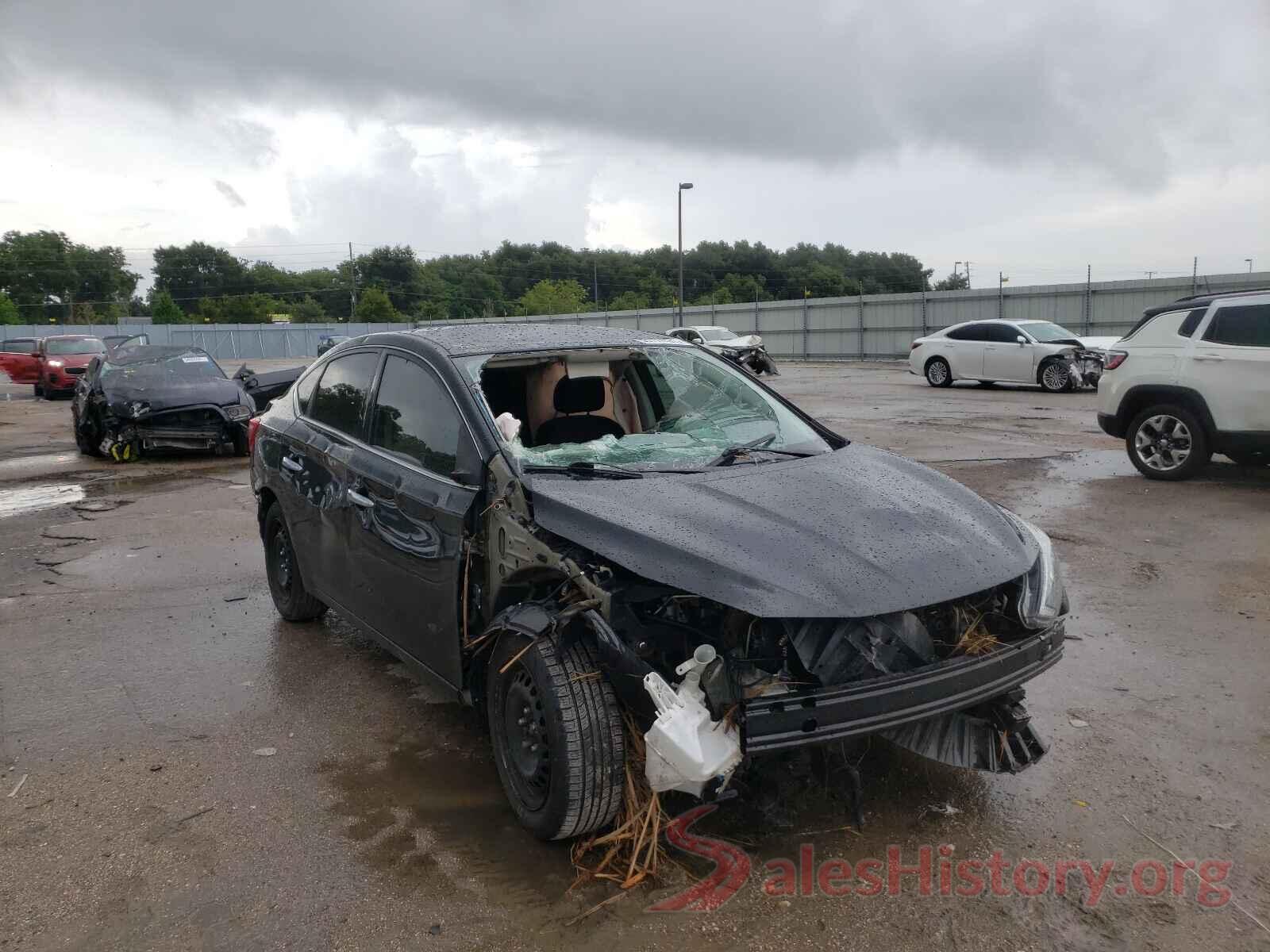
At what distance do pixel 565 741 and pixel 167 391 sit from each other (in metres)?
12.0

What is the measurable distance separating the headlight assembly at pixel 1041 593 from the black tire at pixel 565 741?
1.41 metres

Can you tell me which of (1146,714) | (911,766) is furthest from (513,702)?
(1146,714)

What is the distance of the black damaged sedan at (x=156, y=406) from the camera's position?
41.7 ft

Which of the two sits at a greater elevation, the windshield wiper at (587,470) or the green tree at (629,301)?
the green tree at (629,301)

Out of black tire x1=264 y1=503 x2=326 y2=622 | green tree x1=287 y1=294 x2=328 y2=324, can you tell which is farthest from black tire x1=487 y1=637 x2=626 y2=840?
green tree x1=287 y1=294 x2=328 y2=324

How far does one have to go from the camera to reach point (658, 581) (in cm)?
283

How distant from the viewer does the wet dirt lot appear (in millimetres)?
2766

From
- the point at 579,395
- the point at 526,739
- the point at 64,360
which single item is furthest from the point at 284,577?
the point at 64,360

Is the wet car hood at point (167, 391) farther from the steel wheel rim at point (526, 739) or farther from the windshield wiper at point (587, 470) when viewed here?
the steel wheel rim at point (526, 739)

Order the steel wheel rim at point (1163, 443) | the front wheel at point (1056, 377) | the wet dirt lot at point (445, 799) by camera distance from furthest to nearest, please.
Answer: the front wheel at point (1056, 377) → the steel wheel rim at point (1163, 443) → the wet dirt lot at point (445, 799)

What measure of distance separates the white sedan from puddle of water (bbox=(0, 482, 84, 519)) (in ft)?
57.8

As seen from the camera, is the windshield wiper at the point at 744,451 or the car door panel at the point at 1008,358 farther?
the car door panel at the point at 1008,358

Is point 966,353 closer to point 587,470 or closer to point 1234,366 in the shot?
point 1234,366

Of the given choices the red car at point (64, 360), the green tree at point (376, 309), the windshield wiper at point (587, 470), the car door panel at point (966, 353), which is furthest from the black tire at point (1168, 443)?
the green tree at point (376, 309)
